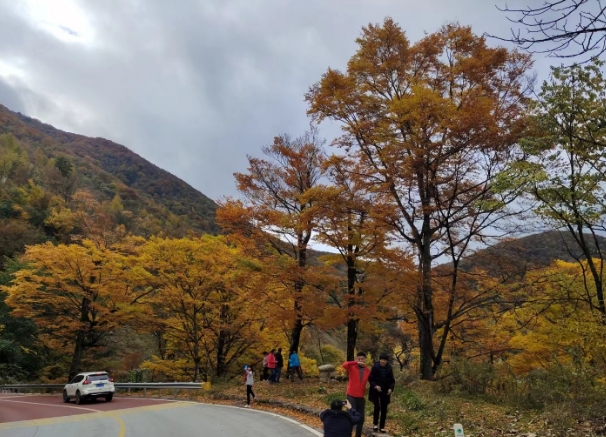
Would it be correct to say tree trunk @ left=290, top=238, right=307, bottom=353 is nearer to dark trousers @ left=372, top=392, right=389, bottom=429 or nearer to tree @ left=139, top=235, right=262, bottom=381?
tree @ left=139, top=235, right=262, bottom=381

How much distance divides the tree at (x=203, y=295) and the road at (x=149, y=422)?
6.70 meters

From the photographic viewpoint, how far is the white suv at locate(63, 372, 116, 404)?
19.0 m

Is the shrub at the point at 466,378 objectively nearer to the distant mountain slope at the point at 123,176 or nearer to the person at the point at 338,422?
the person at the point at 338,422

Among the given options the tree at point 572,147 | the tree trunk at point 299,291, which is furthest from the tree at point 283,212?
the tree at point 572,147

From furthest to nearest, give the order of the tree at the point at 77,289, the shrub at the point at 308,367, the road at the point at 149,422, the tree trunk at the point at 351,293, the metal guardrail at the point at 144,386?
the shrub at the point at 308,367
the tree at the point at 77,289
the metal guardrail at the point at 144,386
the tree trunk at the point at 351,293
the road at the point at 149,422

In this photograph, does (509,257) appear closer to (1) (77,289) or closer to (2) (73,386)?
(2) (73,386)

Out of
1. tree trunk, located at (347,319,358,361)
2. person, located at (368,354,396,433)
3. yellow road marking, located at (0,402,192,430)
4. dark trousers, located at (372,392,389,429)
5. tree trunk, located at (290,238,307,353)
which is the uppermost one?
tree trunk, located at (290,238,307,353)

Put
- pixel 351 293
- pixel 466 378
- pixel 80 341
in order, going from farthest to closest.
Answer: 1. pixel 80 341
2. pixel 351 293
3. pixel 466 378

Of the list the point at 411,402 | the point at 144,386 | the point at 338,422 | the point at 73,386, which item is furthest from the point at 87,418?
the point at 338,422

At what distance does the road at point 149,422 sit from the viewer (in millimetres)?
10422

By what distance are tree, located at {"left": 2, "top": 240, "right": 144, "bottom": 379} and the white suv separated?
21.6 feet

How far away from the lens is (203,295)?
2394 cm

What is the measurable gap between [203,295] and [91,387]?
22.6ft

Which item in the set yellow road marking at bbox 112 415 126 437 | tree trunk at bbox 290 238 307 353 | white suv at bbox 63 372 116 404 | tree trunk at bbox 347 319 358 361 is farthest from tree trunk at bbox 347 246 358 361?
white suv at bbox 63 372 116 404
